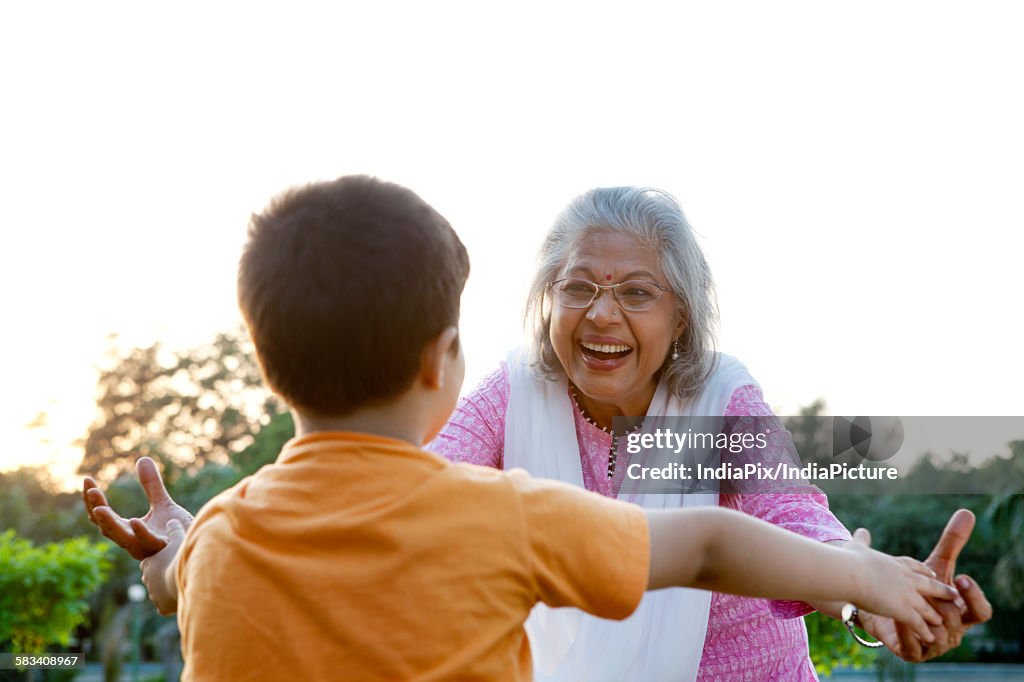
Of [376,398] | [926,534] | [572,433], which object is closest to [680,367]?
[572,433]

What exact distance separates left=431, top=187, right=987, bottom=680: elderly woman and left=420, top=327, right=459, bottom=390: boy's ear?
1594 mm

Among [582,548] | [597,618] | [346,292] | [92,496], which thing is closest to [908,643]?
[582,548]

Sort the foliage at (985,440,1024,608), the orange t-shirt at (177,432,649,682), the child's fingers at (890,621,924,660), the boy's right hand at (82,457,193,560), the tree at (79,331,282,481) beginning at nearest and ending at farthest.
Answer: the orange t-shirt at (177,432,649,682) → the child's fingers at (890,621,924,660) → the boy's right hand at (82,457,193,560) → the foliage at (985,440,1024,608) → the tree at (79,331,282,481)

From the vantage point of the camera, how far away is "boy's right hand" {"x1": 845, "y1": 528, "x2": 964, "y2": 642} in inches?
63.8

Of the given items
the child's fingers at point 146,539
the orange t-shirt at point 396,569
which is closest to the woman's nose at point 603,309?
the child's fingers at point 146,539

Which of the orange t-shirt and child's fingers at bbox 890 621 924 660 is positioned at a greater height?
the orange t-shirt

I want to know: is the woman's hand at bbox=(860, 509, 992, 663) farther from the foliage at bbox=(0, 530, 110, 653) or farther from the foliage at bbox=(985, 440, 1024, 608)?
the foliage at bbox=(985, 440, 1024, 608)

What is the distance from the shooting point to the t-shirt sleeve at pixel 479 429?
3.18m

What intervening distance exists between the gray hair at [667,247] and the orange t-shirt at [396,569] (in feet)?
5.99

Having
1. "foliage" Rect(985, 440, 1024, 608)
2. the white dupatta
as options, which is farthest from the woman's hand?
"foliage" Rect(985, 440, 1024, 608)

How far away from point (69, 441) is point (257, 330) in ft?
127

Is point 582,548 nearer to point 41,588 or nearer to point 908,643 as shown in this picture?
point 908,643

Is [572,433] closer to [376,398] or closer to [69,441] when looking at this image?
[376,398]

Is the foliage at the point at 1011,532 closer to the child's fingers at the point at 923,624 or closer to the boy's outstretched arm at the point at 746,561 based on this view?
the child's fingers at the point at 923,624
